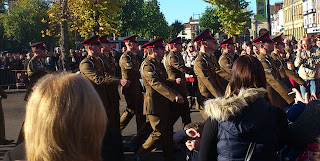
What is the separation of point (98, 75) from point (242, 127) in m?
4.91

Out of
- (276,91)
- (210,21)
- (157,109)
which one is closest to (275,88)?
(276,91)

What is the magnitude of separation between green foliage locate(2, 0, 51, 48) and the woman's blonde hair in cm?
5662

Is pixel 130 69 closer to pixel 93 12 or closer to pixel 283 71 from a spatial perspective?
pixel 283 71

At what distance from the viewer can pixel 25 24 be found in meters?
57.6

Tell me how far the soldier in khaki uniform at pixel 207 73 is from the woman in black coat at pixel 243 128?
369 centimetres

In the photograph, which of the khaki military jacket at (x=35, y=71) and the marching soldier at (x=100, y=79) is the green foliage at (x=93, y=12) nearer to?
the khaki military jacket at (x=35, y=71)

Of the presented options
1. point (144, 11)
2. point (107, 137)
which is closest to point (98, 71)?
point (107, 137)

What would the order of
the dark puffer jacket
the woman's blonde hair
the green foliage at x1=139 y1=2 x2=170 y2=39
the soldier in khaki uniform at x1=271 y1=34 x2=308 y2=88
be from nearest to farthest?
the woman's blonde hair < the dark puffer jacket < the soldier in khaki uniform at x1=271 y1=34 x2=308 y2=88 < the green foliage at x1=139 y1=2 x2=170 y2=39

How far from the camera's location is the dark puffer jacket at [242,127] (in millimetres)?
3191

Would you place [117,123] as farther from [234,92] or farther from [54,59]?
[54,59]

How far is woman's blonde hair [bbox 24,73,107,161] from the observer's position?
7.27 ft

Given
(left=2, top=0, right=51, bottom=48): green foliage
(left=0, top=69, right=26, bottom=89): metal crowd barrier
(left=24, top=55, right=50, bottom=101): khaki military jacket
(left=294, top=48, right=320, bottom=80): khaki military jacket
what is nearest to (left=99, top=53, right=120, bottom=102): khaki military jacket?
(left=24, top=55, right=50, bottom=101): khaki military jacket

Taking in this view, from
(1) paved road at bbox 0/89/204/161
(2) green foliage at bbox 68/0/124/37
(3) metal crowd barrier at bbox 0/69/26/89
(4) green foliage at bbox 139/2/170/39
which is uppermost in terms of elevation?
(4) green foliage at bbox 139/2/170/39

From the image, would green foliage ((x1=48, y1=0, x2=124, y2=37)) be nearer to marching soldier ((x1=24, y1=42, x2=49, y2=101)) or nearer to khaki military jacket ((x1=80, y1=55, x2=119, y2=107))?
marching soldier ((x1=24, y1=42, x2=49, y2=101))
